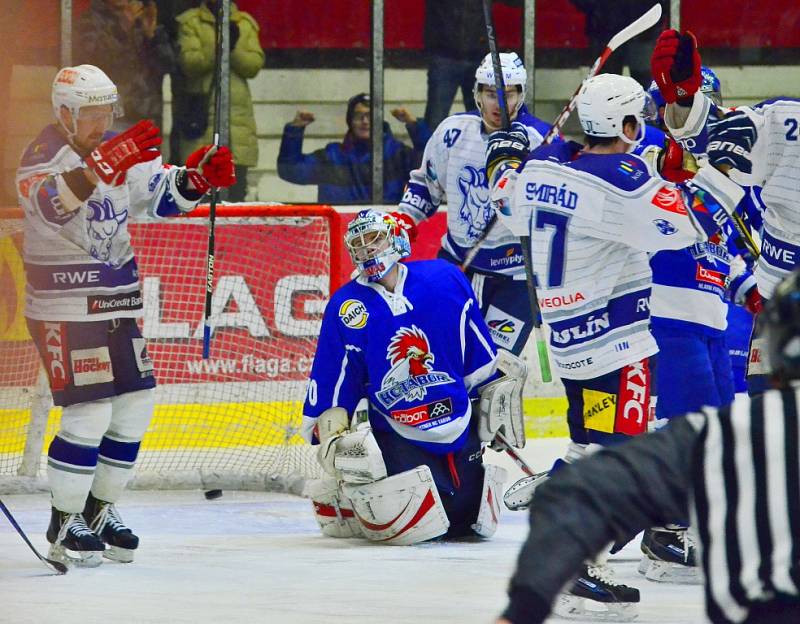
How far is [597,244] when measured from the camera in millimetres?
3652

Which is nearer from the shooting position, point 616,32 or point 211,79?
point 211,79

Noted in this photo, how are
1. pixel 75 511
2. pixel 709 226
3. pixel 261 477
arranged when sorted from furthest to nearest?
pixel 261 477
pixel 75 511
pixel 709 226

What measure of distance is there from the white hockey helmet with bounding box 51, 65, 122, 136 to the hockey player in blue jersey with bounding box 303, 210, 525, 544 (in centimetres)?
78

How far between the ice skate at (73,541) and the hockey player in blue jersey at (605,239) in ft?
3.98

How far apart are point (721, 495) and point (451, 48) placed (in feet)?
19.7

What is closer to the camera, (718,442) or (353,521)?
(718,442)

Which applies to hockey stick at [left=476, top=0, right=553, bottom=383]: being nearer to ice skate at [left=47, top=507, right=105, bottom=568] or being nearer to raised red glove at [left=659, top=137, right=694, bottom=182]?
raised red glove at [left=659, top=137, right=694, bottom=182]

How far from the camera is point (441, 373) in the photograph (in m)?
4.38

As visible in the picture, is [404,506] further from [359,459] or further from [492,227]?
[492,227]

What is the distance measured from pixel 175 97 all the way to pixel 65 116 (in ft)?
9.39

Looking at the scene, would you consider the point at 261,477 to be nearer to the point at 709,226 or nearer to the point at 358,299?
the point at 358,299

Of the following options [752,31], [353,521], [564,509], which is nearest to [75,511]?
[353,521]

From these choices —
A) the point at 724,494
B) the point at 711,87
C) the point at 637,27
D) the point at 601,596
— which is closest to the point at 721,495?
the point at 724,494

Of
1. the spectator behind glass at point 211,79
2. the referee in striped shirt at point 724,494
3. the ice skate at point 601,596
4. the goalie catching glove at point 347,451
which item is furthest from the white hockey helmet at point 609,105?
the spectator behind glass at point 211,79
